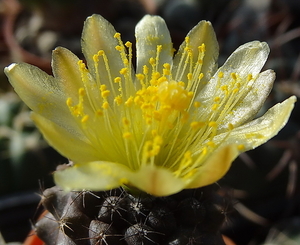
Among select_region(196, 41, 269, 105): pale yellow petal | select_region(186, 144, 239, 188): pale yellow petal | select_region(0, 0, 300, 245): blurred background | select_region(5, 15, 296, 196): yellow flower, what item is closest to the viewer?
select_region(186, 144, 239, 188): pale yellow petal

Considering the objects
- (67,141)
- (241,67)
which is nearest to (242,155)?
(241,67)

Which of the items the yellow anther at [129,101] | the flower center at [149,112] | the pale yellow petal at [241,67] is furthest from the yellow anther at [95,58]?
the pale yellow petal at [241,67]

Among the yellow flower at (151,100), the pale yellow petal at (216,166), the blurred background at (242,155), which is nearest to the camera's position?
the pale yellow petal at (216,166)

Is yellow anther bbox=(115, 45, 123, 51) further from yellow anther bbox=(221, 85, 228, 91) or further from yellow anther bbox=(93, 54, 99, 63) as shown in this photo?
yellow anther bbox=(221, 85, 228, 91)

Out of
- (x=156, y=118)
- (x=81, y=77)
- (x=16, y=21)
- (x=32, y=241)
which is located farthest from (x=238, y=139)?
A: (x=16, y=21)

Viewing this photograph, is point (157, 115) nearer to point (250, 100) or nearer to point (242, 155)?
Answer: point (250, 100)

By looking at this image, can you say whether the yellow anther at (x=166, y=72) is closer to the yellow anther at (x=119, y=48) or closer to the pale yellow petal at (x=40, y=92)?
the yellow anther at (x=119, y=48)

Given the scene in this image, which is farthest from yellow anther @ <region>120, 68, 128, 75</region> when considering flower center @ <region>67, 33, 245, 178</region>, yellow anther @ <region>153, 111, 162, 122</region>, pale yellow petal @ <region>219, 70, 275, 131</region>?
pale yellow petal @ <region>219, 70, 275, 131</region>

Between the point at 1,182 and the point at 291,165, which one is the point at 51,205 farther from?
the point at 291,165

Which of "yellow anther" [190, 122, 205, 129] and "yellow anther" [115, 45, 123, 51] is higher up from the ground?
"yellow anther" [115, 45, 123, 51]
